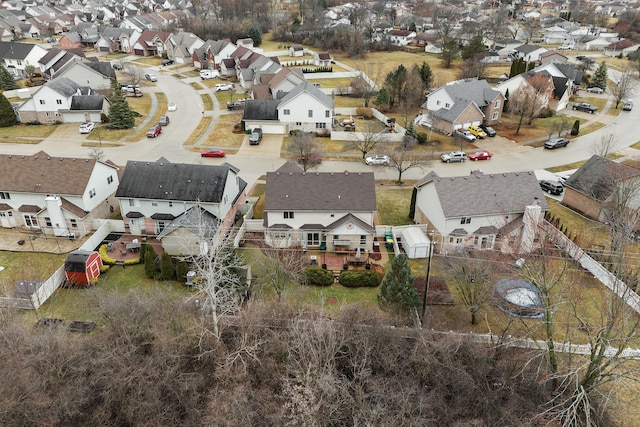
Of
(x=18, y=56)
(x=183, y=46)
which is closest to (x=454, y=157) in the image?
(x=183, y=46)

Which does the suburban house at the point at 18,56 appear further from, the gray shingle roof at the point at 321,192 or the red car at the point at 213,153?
the gray shingle roof at the point at 321,192

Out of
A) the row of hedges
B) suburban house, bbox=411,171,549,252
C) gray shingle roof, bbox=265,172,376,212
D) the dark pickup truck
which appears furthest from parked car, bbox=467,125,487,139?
the row of hedges

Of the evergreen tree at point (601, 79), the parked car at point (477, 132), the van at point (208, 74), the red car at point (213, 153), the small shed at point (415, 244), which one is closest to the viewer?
the small shed at point (415, 244)

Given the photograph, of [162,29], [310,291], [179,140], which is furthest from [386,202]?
[162,29]

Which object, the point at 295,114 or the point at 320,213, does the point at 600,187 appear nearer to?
the point at 320,213

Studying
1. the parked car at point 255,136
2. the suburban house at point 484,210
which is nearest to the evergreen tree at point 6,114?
the parked car at point 255,136

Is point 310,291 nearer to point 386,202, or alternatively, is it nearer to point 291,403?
point 291,403

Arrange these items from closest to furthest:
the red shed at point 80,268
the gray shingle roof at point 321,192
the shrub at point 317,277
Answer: the red shed at point 80,268 → the shrub at point 317,277 → the gray shingle roof at point 321,192
